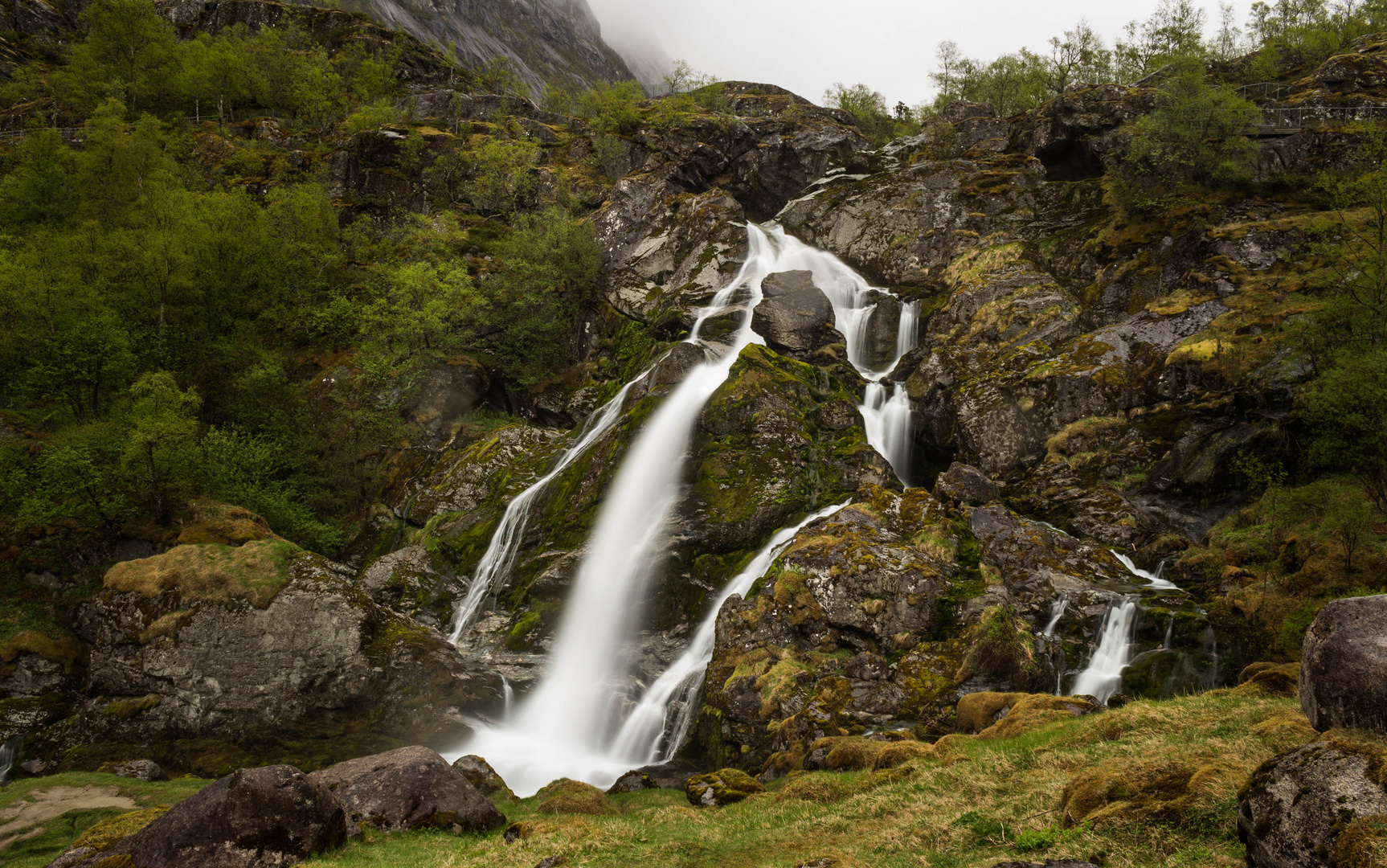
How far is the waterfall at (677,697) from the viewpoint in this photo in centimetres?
2109

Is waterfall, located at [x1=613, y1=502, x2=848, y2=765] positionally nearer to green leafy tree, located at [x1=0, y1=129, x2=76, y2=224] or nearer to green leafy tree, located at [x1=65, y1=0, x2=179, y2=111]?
green leafy tree, located at [x1=0, y1=129, x2=76, y2=224]

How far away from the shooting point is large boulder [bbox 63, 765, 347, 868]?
942cm

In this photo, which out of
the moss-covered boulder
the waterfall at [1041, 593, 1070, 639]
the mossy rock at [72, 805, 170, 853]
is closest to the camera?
the mossy rock at [72, 805, 170, 853]

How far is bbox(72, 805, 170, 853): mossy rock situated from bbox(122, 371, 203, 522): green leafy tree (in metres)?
19.8

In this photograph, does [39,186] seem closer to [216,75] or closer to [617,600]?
[216,75]

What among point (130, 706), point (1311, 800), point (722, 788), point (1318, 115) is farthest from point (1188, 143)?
point (130, 706)

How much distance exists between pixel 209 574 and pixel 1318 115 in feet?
197

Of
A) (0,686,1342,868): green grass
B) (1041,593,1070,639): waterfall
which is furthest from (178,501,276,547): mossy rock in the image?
(1041,593,1070,639): waterfall

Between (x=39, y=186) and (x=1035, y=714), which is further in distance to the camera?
(x=39, y=186)

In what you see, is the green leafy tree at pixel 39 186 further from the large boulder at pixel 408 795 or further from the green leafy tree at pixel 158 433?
the large boulder at pixel 408 795

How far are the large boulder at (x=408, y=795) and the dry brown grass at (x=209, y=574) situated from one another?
11.8 meters

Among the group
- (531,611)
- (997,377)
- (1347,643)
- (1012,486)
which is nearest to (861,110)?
(997,377)

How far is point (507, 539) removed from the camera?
1232 inches

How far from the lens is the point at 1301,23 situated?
6494 centimetres
